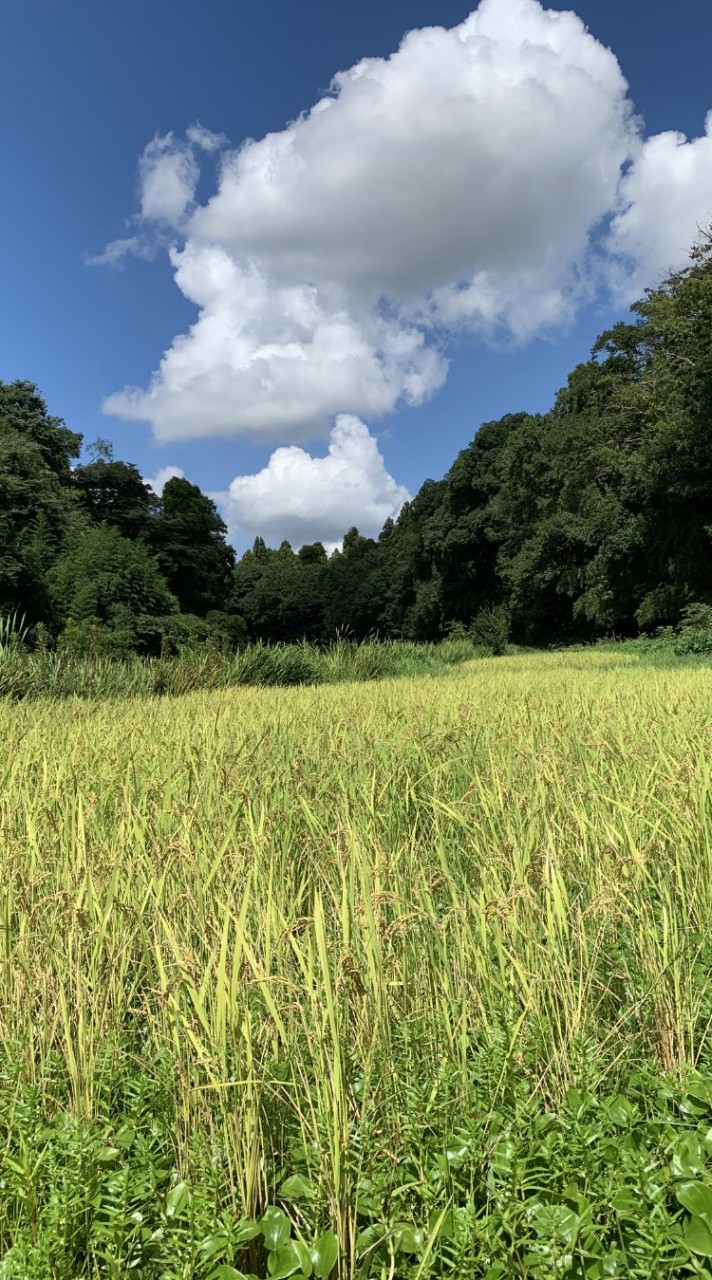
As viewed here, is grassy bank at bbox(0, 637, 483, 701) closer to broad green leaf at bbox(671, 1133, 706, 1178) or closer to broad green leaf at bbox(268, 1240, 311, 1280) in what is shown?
broad green leaf at bbox(268, 1240, 311, 1280)

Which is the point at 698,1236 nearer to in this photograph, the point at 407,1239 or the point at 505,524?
the point at 407,1239

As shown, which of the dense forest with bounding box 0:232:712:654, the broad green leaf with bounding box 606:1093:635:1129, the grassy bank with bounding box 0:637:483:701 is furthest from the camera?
the dense forest with bounding box 0:232:712:654

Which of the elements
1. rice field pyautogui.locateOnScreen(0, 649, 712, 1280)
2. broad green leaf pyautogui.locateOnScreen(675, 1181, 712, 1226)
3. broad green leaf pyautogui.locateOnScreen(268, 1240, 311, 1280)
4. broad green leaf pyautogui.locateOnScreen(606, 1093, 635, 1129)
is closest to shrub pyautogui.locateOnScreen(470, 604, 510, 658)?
rice field pyautogui.locateOnScreen(0, 649, 712, 1280)

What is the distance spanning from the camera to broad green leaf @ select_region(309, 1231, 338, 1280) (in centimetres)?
84

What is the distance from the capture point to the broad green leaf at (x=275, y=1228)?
89 centimetres

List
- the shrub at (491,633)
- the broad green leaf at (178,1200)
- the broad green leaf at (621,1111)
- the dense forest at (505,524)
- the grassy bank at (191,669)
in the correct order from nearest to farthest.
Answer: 1. the broad green leaf at (178,1200)
2. the broad green leaf at (621,1111)
3. the grassy bank at (191,669)
4. the dense forest at (505,524)
5. the shrub at (491,633)

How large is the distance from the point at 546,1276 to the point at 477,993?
1.75 feet

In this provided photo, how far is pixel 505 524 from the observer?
3303cm

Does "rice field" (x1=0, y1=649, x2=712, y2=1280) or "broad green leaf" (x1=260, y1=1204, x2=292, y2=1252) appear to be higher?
"rice field" (x1=0, y1=649, x2=712, y2=1280)

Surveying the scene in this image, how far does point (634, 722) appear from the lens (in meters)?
3.77

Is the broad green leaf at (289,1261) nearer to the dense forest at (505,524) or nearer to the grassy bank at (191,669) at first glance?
the grassy bank at (191,669)

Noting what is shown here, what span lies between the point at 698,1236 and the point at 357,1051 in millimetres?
545

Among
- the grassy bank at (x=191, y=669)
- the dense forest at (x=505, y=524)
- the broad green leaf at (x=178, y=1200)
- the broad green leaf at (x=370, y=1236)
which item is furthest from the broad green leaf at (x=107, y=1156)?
the dense forest at (x=505, y=524)

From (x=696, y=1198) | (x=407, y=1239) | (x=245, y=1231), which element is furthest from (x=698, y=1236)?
(x=245, y=1231)
